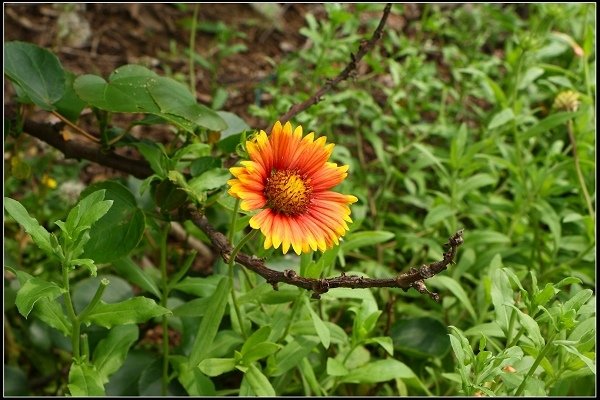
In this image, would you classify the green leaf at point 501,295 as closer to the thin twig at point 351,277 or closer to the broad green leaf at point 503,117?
the thin twig at point 351,277

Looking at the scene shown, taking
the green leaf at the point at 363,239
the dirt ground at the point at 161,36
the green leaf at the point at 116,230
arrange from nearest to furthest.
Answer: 1. the green leaf at the point at 116,230
2. the green leaf at the point at 363,239
3. the dirt ground at the point at 161,36

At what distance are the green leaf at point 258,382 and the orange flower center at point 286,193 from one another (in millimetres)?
310

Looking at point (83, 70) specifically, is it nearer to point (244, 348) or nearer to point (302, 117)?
point (302, 117)

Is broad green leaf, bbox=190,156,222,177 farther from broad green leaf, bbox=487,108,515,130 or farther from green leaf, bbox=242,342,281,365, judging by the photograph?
broad green leaf, bbox=487,108,515,130

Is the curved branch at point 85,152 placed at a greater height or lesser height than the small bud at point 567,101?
lesser

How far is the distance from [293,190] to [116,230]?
34 cm

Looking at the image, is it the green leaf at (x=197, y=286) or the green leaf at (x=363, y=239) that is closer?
the green leaf at (x=197, y=286)

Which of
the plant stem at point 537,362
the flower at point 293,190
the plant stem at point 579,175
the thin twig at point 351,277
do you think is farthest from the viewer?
the plant stem at point 579,175

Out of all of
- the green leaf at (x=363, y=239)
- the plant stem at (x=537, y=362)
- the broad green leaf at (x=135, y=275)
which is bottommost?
the plant stem at (x=537, y=362)

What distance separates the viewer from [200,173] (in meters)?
1.18

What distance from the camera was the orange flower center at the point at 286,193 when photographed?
0.93 m

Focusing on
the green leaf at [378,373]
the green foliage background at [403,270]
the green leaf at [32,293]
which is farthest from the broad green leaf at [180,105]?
the green leaf at [378,373]

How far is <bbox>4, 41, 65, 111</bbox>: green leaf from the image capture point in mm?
1250

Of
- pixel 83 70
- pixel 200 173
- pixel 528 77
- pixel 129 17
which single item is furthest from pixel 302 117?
pixel 129 17
